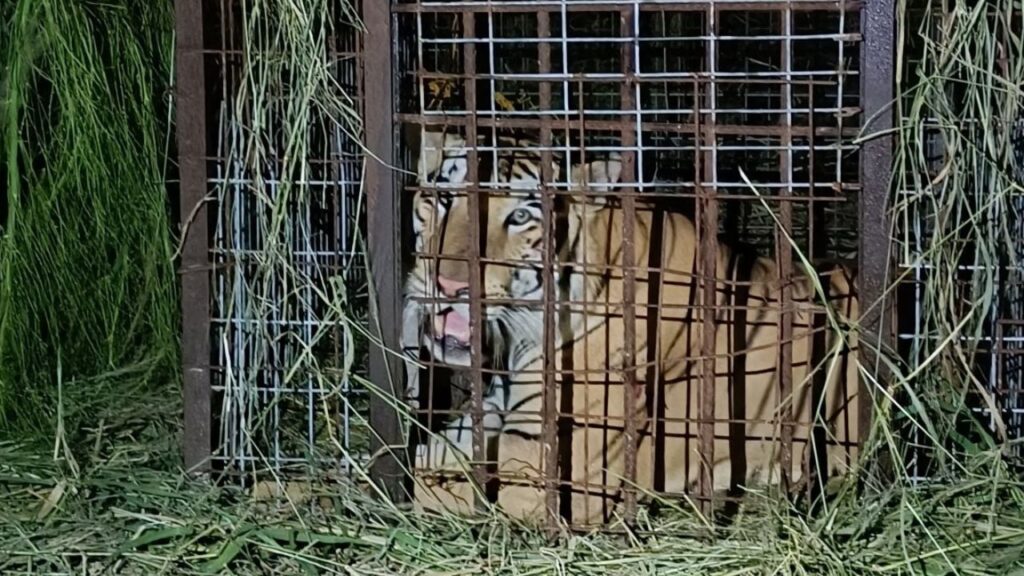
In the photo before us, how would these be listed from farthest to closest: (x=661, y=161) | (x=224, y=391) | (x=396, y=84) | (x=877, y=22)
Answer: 1. (x=661, y=161)
2. (x=224, y=391)
3. (x=396, y=84)
4. (x=877, y=22)

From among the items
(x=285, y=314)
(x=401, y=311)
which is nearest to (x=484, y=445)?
(x=401, y=311)

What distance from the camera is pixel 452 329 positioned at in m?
3.21

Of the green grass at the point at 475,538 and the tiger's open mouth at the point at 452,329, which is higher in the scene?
the tiger's open mouth at the point at 452,329

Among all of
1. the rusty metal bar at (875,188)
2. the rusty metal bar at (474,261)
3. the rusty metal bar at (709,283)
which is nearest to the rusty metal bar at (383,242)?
the rusty metal bar at (474,261)

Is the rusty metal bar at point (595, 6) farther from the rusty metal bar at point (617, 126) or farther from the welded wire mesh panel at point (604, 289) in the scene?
the rusty metal bar at point (617, 126)

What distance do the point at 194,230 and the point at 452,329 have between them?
24.4 inches

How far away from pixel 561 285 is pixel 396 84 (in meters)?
0.67

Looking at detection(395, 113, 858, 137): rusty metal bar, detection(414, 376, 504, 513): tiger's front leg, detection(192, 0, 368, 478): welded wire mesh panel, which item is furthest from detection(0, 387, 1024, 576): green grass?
detection(395, 113, 858, 137): rusty metal bar

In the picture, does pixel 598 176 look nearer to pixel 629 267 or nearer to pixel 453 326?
pixel 629 267

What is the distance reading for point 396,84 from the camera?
2898 mm

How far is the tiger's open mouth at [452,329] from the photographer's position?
3.19 meters

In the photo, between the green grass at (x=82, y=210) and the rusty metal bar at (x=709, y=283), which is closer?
the rusty metal bar at (x=709, y=283)

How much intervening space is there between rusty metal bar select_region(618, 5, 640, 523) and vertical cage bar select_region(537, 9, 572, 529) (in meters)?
0.15

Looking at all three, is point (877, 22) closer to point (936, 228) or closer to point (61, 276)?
point (936, 228)
